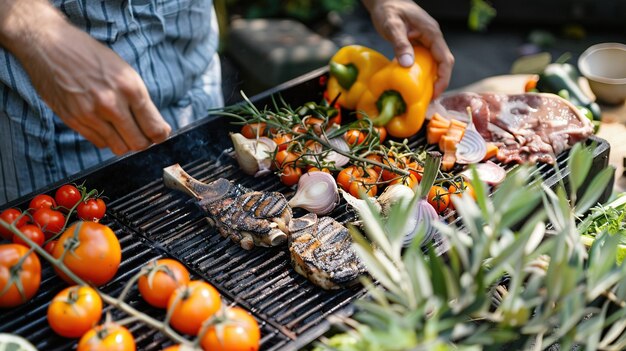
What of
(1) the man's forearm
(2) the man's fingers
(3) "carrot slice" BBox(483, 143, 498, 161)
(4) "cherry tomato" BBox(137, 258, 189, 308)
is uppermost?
(1) the man's forearm

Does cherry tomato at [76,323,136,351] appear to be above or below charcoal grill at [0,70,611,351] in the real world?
above

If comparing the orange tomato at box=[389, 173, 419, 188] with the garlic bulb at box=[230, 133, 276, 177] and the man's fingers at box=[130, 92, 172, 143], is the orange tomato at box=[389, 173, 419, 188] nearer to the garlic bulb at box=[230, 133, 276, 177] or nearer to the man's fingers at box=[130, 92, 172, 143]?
the garlic bulb at box=[230, 133, 276, 177]

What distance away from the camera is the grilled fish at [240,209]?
103 inches

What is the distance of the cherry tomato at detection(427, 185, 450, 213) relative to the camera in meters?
2.75

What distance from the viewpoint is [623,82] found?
13.6ft

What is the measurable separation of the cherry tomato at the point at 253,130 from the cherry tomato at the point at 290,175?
253 millimetres

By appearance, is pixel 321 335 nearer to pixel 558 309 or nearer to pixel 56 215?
pixel 558 309

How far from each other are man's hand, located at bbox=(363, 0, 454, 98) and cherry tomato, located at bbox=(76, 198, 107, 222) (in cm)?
153

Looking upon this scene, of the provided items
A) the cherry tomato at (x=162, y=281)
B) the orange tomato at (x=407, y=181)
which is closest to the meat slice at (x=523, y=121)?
the orange tomato at (x=407, y=181)

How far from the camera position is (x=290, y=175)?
9.77 ft

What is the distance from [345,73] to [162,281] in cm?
162

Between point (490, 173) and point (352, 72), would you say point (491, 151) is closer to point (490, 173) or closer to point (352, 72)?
point (490, 173)

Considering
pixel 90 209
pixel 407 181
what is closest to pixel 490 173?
pixel 407 181

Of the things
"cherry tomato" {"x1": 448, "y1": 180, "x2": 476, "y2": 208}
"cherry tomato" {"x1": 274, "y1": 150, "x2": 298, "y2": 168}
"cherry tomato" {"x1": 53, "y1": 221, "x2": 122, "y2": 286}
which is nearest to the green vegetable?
"cherry tomato" {"x1": 448, "y1": 180, "x2": 476, "y2": 208}
